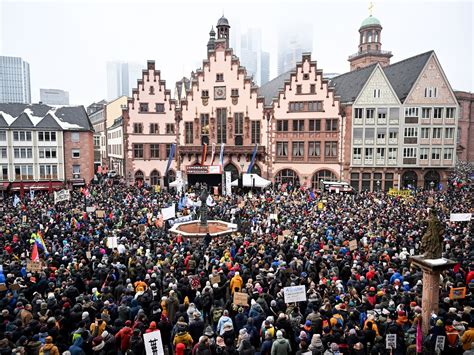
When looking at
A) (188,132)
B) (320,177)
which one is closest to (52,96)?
(188,132)

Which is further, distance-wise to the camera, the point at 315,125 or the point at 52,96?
the point at 52,96

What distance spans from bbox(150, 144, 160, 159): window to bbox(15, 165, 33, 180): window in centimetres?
1570

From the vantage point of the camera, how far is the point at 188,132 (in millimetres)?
47375

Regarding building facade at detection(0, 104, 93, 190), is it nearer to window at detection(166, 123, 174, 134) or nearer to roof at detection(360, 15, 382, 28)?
window at detection(166, 123, 174, 134)

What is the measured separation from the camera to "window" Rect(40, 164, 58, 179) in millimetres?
46406

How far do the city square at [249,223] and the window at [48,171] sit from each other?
7.1 inches

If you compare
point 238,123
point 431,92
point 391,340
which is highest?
point 431,92

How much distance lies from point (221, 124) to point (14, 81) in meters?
187

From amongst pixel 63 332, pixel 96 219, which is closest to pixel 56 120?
pixel 96 219

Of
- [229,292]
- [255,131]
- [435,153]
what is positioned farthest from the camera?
[255,131]

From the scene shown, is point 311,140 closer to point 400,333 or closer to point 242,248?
point 242,248

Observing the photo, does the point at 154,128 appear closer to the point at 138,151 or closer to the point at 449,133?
the point at 138,151

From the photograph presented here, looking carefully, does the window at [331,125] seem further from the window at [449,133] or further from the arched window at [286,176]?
the window at [449,133]

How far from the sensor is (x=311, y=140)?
4450cm
